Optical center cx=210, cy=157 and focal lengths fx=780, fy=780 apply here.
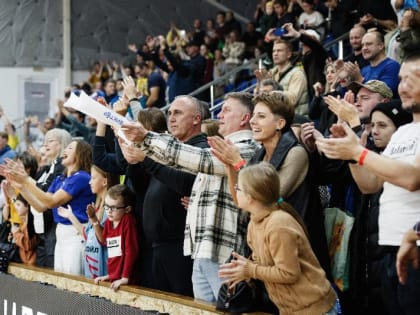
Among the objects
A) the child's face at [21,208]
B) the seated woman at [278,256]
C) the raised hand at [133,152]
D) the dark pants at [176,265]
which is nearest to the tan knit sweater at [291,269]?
the seated woman at [278,256]

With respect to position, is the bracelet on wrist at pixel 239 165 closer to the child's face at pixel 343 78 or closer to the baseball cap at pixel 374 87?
the baseball cap at pixel 374 87

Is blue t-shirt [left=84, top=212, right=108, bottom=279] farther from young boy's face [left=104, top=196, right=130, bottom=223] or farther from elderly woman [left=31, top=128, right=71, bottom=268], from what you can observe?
elderly woman [left=31, top=128, right=71, bottom=268]

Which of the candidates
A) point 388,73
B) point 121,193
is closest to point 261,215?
point 121,193

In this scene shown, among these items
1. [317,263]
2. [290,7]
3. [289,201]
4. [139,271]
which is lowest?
[139,271]

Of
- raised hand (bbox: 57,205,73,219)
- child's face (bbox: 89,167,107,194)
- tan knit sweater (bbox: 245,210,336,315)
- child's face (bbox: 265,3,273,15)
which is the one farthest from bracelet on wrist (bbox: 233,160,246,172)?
child's face (bbox: 265,3,273,15)

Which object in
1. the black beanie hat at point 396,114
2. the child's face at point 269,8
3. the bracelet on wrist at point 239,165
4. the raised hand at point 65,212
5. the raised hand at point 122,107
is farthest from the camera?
the child's face at point 269,8

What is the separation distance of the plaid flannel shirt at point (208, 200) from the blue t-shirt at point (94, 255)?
111 centimetres

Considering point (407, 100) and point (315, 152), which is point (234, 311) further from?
point (407, 100)

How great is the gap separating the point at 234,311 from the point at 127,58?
43.2ft

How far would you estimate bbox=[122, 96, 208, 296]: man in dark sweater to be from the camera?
15.3ft

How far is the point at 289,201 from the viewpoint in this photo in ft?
12.8

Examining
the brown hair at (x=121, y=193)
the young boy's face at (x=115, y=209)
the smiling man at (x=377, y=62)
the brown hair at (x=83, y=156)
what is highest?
the smiling man at (x=377, y=62)

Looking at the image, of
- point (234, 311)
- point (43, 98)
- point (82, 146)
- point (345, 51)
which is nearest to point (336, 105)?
point (234, 311)

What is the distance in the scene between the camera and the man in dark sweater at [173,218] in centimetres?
468
